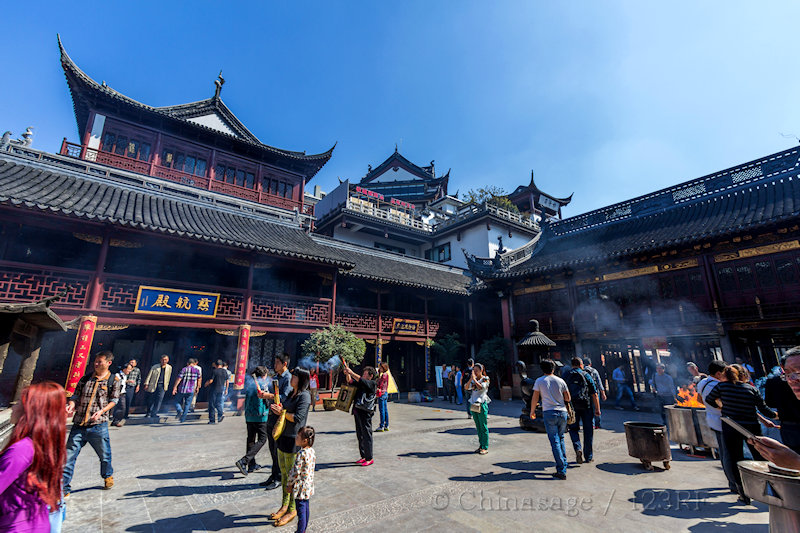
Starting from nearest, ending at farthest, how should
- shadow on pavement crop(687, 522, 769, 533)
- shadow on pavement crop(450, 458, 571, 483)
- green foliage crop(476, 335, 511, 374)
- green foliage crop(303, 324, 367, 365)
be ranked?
shadow on pavement crop(687, 522, 769, 533) → shadow on pavement crop(450, 458, 571, 483) → green foliage crop(303, 324, 367, 365) → green foliage crop(476, 335, 511, 374)

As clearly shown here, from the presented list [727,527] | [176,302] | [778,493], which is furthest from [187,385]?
[778,493]

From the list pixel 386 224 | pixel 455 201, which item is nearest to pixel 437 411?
pixel 386 224

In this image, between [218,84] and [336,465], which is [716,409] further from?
[218,84]

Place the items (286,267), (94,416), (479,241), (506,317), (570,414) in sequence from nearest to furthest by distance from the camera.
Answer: (94,416) → (570,414) → (286,267) → (506,317) → (479,241)

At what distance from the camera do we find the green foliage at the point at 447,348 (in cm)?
1642

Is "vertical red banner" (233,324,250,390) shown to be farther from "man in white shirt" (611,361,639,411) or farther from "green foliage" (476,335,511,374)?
"man in white shirt" (611,361,639,411)

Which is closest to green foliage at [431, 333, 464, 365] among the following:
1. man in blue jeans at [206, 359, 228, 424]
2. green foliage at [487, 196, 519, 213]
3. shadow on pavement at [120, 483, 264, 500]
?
man in blue jeans at [206, 359, 228, 424]

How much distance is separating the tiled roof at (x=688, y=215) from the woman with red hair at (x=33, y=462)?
1492 centimetres

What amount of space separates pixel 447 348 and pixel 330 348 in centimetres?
672

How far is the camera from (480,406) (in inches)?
234

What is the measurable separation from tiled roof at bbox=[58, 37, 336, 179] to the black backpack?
16.8m

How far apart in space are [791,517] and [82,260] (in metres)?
15.3

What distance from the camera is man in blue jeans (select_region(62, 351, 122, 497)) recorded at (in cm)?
415

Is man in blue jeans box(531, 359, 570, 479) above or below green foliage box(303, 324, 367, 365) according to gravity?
below
